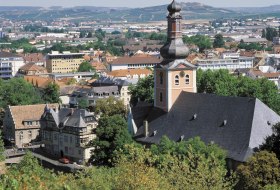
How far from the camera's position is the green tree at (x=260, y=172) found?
110 feet

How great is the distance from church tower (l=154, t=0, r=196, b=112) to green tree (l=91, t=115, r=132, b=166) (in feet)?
12.0

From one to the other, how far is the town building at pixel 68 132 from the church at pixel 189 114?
701 centimetres

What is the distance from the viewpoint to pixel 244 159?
39.4 metres

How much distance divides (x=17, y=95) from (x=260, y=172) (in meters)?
47.5

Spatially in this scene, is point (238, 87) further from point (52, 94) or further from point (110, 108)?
point (52, 94)

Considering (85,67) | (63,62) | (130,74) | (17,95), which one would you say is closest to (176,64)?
(17,95)

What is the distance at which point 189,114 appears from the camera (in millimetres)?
46562

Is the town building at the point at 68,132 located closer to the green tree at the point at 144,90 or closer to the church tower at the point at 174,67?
the green tree at the point at 144,90

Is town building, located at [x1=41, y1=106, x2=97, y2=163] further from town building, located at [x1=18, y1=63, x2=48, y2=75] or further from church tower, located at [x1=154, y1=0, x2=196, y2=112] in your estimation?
town building, located at [x1=18, y1=63, x2=48, y2=75]

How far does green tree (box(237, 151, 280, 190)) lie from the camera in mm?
33500

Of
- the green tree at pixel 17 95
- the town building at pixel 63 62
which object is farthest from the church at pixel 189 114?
the town building at pixel 63 62

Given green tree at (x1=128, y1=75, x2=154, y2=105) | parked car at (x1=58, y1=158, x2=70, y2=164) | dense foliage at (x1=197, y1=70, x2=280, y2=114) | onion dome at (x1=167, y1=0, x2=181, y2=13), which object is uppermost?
onion dome at (x1=167, y1=0, x2=181, y2=13)

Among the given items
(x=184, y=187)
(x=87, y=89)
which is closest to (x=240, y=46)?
(x=87, y=89)

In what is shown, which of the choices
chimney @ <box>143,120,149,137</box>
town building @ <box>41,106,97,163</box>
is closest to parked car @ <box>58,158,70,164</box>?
town building @ <box>41,106,97,163</box>
